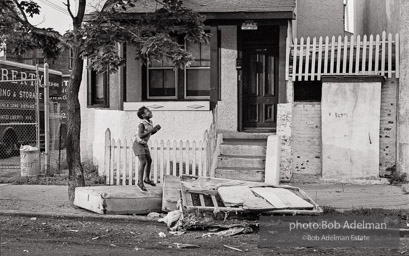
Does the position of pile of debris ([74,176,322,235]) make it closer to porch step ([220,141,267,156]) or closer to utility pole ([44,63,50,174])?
porch step ([220,141,267,156])

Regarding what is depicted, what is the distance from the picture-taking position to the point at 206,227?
892 centimetres

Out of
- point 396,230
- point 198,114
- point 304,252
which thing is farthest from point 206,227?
point 198,114

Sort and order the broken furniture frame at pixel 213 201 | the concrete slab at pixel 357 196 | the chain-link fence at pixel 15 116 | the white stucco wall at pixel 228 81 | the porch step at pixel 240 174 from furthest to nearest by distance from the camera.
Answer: the chain-link fence at pixel 15 116 < the white stucco wall at pixel 228 81 < the porch step at pixel 240 174 < the concrete slab at pixel 357 196 < the broken furniture frame at pixel 213 201

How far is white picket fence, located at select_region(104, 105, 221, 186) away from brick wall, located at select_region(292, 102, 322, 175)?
209cm

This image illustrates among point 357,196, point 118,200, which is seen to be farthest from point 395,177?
point 118,200

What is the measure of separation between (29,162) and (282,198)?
6.91 m

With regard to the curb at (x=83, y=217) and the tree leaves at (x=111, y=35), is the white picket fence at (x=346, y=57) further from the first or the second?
the curb at (x=83, y=217)

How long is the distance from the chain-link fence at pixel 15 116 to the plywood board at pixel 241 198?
10350 mm

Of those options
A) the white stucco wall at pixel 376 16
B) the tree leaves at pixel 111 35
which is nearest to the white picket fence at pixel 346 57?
the white stucco wall at pixel 376 16

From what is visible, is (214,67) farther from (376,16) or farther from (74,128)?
(376,16)

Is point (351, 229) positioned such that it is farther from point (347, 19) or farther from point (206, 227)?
point (347, 19)

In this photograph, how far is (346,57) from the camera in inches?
539

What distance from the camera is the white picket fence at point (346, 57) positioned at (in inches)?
533

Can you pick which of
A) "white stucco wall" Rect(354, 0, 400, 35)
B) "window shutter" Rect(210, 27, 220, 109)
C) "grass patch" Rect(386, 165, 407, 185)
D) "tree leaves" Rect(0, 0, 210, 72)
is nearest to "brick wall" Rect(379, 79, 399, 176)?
"grass patch" Rect(386, 165, 407, 185)
